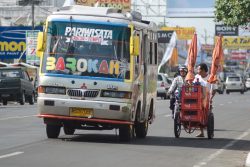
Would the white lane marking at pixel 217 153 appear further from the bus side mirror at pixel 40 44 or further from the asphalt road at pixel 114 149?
the bus side mirror at pixel 40 44

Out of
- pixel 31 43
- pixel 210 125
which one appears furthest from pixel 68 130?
pixel 31 43

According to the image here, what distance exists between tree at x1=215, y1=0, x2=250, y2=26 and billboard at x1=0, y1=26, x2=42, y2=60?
99.3 ft

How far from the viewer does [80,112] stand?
17344mm

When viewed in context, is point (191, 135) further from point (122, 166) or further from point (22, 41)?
point (22, 41)

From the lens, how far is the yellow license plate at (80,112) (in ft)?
56.8

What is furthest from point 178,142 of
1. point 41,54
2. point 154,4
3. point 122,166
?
point 154,4

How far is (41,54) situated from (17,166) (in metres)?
5.26

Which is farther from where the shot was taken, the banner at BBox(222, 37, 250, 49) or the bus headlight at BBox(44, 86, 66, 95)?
the banner at BBox(222, 37, 250, 49)

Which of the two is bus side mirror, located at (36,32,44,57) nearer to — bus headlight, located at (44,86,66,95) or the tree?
bus headlight, located at (44,86,66,95)

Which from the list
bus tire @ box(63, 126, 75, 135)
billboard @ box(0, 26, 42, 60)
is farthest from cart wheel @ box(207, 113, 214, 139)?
billboard @ box(0, 26, 42, 60)

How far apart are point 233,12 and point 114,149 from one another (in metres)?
19.1

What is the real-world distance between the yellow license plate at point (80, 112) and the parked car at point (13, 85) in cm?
2370

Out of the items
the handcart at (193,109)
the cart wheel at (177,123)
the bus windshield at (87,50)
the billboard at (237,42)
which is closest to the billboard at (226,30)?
the billboard at (237,42)

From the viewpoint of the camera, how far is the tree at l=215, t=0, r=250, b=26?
33500mm
